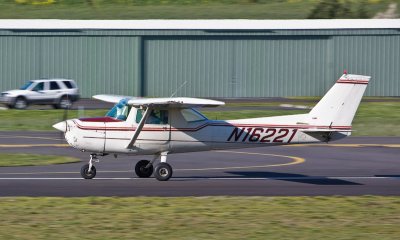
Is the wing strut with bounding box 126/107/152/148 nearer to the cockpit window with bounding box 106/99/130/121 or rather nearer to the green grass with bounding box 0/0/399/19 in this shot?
the cockpit window with bounding box 106/99/130/121

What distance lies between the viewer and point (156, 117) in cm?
2191

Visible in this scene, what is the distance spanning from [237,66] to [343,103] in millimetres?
38758

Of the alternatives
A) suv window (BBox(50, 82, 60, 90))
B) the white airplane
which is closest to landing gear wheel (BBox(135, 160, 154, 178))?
the white airplane

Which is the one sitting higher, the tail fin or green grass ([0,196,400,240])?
the tail fin

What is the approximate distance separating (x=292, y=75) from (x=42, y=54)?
1697cm

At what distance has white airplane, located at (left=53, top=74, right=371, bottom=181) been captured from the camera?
21.5 metres

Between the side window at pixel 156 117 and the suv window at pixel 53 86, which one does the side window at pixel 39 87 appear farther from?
the side window at pixel 156 117

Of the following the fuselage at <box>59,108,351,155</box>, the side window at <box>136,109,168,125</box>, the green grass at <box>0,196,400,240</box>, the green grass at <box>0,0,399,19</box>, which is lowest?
the green grass at <box>0,196,400,240</box>

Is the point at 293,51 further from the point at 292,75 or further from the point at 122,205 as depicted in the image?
the point at 122,205

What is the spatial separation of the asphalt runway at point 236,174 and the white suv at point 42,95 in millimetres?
16708

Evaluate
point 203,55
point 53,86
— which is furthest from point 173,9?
point 53,86

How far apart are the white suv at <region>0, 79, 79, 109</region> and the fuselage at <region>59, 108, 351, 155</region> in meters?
27.2

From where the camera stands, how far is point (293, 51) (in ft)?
198

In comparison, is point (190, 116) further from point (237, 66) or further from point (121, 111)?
point (237, 66)
